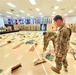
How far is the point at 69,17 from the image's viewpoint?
2009 cm

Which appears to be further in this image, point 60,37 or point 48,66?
point 48,66

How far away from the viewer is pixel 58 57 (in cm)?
176

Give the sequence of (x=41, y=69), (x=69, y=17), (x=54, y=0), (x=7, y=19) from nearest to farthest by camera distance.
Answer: (x=41, y=69) < (x=54, y=0) < (x=69, y=17) < (x=7, y=19)

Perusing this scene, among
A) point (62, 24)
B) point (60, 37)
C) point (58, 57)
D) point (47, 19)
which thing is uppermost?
point (47, 19)

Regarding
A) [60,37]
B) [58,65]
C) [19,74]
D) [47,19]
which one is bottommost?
[19,74]

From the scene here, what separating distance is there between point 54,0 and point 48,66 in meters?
6.72

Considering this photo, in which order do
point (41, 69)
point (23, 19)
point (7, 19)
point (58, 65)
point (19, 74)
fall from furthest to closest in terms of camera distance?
point (23, 19), point (7, 19), point (41, 69), point (19, 74), point (58, 65)

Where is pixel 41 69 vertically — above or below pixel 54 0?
below

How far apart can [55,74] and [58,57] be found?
1.61 ft

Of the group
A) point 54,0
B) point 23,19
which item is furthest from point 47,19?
point 54,0

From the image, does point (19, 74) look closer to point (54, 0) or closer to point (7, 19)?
point (54, 0)

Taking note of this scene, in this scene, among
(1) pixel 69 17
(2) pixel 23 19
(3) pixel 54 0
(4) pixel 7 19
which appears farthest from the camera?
(2) pixel 23 19

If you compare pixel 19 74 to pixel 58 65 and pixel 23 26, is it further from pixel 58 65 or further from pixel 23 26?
pixel 23 26

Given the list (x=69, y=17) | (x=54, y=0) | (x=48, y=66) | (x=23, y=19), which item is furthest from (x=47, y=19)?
(x=48, y=66)
